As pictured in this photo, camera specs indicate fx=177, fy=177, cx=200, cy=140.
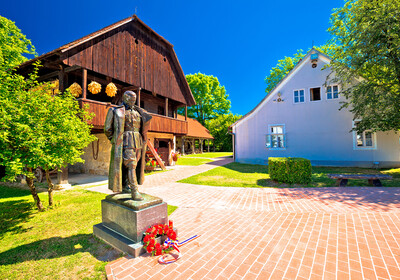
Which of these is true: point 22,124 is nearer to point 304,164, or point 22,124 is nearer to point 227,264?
point 227,264

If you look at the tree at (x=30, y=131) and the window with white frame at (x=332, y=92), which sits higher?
the window with white frame at (x=332, y=92)

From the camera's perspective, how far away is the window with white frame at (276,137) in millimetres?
14130

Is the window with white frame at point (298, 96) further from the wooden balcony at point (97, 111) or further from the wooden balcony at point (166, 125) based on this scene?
the wooden balcony at point (97, 111)

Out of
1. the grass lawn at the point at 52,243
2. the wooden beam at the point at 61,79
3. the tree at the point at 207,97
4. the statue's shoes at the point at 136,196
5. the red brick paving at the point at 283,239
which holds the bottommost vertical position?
the grass lawn at the point at 52,243

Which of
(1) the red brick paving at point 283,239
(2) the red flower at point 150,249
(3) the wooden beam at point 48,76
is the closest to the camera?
(1) the red brick paving at point 283,239

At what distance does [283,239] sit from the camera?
3.24 m

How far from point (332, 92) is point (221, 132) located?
21840 millimetres

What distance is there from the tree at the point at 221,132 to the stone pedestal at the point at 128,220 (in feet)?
101

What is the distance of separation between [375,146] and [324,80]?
568cm

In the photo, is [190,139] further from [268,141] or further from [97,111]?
[97,111]

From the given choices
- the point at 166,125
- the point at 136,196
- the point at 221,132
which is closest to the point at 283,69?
the point at 221,132

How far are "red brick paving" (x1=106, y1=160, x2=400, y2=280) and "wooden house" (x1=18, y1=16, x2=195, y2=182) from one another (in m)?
7.59

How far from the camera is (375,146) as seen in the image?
12039 mm

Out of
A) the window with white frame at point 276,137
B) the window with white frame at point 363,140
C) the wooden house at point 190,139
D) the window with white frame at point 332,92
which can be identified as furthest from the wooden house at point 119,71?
the window with white frame at point 363,140
